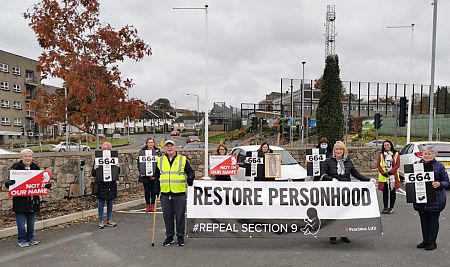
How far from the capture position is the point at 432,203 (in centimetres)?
666

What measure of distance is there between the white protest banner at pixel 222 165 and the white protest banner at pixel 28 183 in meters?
4.95

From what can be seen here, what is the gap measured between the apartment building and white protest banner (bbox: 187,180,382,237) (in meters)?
60.0

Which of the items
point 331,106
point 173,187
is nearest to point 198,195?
point 173,187

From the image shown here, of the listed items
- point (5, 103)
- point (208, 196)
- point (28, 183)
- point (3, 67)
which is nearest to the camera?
point (208, 196)

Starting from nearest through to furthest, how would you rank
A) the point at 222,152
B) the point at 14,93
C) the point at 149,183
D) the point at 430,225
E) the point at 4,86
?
the point at 430,225 < the point at 149,183 < the point at 222,152 < the point at 4,86 < the point at 14,93

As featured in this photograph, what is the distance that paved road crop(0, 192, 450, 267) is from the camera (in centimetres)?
623

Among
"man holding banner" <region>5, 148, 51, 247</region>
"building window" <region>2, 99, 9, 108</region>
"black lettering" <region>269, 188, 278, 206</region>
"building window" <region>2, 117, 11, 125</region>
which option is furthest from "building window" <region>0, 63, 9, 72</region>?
"black lettering" <region>269, 188, 278, 206</region>

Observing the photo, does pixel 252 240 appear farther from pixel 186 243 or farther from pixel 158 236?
pixel 158 236

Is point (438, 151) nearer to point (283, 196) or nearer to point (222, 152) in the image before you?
point (222, 152)

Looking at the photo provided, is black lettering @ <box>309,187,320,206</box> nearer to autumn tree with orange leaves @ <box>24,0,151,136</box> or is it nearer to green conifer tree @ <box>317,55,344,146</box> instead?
autumn tree with orange leaves @ <box>24,0,151,136</box>

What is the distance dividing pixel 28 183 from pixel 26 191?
0.49 ft

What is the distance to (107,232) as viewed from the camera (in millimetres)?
8188

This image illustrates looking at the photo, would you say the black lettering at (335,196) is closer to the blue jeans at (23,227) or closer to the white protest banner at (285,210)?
the white protest banner at (285,210)

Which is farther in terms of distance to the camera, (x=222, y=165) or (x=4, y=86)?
(x=4, y=86)
